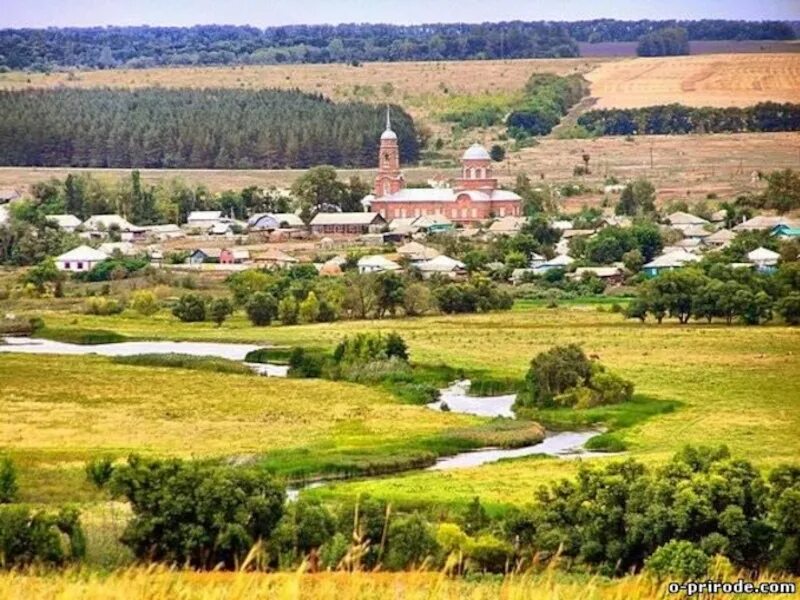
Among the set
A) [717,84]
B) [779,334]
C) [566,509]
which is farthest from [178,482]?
[717,84]

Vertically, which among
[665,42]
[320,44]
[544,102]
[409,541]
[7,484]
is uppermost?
[665,42]

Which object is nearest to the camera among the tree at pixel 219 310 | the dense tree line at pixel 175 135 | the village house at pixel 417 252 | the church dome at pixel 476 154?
the tree at pixel 219 310

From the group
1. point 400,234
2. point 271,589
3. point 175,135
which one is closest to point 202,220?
point 400,234

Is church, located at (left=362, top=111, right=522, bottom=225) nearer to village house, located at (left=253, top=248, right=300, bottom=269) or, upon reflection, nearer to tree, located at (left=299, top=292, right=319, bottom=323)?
village house, located at (left=253, top=248, right=300, bottom=269)

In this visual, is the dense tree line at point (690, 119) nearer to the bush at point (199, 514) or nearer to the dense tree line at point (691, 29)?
the dense tree line at point (691, 29)

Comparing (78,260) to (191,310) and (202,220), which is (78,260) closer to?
(191,310)

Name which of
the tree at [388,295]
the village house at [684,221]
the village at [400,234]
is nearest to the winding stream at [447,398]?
the tree at [388,295]

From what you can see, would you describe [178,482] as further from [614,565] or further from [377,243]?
→ [377,243]
